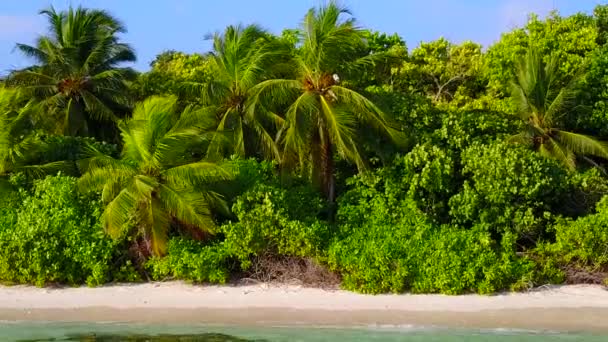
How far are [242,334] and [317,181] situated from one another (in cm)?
629

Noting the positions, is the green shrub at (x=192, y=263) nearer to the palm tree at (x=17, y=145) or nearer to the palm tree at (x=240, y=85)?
the palm tree at (x=240, y=85)

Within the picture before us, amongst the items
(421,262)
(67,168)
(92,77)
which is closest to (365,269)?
(421,262)

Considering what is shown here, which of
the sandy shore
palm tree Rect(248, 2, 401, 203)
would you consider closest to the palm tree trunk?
palm tree Rect(248, 2, 401, 203)

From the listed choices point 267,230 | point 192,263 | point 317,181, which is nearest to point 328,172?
point 317,181

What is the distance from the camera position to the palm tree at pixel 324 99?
18328mm

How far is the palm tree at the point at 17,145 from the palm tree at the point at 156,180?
2213 mm

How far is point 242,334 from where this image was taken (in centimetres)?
1418

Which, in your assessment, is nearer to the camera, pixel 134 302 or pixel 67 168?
pixel 134 302

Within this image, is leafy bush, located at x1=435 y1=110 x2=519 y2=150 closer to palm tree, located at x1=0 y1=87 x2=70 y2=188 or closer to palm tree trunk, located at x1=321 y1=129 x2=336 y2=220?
palm tree trunk, located at x1=321 y1=129 x2=336 y2=220

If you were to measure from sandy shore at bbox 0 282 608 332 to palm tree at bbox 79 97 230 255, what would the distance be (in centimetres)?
131

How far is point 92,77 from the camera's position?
23.9 m

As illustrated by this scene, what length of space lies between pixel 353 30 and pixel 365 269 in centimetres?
590

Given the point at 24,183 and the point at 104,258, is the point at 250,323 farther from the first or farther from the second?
the point at 24,183

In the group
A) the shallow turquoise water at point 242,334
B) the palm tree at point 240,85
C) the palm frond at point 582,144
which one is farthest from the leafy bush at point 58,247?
the palm frond at point 582,144
